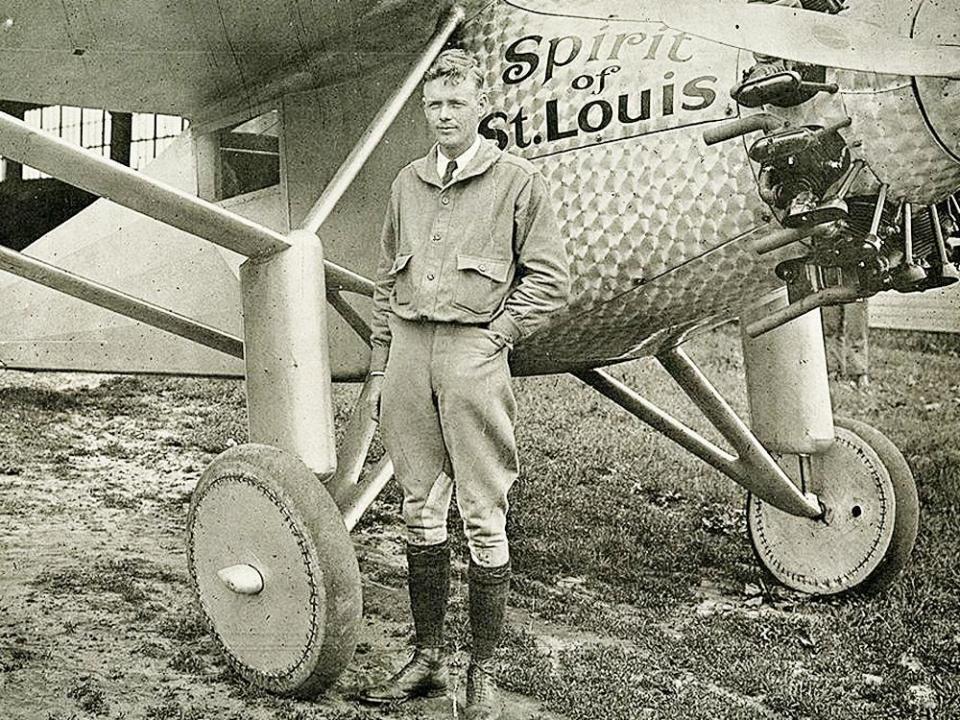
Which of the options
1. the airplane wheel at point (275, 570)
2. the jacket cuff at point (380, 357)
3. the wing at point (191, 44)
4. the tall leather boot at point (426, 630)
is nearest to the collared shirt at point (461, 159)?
the jacket cuff at point (380, 357)

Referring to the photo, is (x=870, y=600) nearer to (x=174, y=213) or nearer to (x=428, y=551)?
(x=428, y=551)

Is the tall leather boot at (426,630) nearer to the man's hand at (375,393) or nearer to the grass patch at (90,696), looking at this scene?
the man's hand at (375,393)

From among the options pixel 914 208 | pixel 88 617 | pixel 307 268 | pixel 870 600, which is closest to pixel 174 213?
pixel 307 268

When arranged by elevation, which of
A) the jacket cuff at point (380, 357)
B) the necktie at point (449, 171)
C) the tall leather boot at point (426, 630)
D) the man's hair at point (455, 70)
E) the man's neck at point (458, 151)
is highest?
the man's hair at point (455, 70)

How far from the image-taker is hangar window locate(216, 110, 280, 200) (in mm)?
4207

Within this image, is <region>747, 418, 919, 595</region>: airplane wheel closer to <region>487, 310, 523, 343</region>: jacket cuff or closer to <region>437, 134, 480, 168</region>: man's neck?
<region>487, 310, 523, 343</region>: jacket cuff

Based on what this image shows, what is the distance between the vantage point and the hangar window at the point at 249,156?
166 inches

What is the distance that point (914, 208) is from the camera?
296 cm

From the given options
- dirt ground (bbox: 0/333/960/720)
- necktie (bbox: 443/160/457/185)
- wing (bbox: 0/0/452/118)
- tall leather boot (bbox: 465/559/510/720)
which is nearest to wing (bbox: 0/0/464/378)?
wing (bbox: 0/0/452/118)

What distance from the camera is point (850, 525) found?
4.55 metres

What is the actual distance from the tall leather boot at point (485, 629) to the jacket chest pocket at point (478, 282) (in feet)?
2.41

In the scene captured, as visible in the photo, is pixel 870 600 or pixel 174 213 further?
pixel 870 600

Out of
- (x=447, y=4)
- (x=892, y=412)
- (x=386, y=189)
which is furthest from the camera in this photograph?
(x=892, y=412)

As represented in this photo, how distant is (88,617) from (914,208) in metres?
3.16
